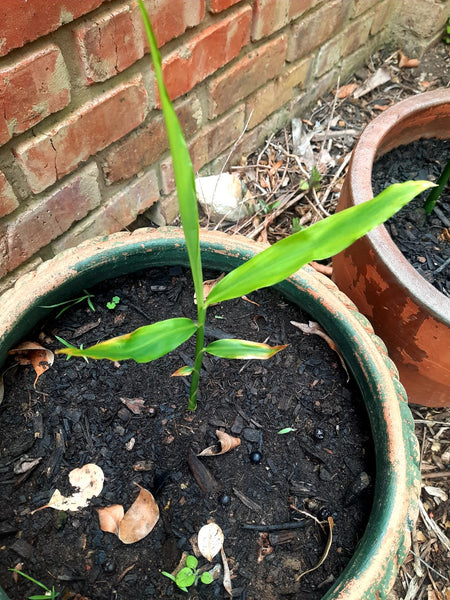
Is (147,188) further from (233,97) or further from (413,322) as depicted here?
(413,322)

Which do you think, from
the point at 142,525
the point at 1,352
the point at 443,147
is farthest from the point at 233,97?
the point at 142,525

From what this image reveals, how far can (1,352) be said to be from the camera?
0.76m

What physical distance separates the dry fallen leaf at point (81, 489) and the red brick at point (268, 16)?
3.58 ft

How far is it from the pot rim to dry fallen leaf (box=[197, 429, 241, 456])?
388 millimetres

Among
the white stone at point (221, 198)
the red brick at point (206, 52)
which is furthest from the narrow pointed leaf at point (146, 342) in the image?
the white stone at point (221, 198)

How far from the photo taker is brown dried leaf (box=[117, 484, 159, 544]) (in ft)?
2.27

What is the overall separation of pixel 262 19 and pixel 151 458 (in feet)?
3.55

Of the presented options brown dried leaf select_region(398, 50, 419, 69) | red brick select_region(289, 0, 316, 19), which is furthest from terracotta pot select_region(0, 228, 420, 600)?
brown dried leaf select_region(398, 50, 419, 69)

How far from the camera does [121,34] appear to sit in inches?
35.0

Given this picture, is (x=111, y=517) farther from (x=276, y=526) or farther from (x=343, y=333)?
A: (x=343, y=333)

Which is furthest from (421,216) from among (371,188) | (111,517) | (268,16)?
(111,517)

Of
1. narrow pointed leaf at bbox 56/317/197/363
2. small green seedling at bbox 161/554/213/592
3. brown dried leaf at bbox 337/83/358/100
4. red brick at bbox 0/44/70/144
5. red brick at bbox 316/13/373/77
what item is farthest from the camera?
brown dried leaf at bbox 337/83/358/100

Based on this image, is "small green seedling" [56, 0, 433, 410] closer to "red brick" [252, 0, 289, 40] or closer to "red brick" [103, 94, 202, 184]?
"red brick" [103, 94, 202, 184]

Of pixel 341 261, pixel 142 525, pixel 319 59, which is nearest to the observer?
pixel 142 525
